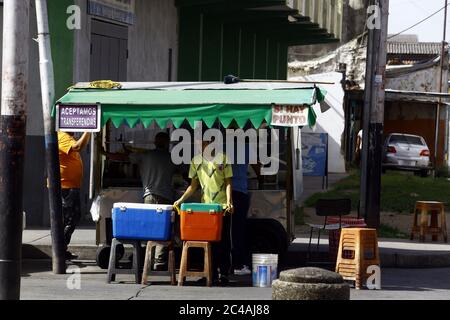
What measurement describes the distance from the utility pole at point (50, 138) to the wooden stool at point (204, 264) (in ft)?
5.62

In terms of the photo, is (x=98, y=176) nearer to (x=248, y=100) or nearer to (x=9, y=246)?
(x=248, y=100)

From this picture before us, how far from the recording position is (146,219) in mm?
13039

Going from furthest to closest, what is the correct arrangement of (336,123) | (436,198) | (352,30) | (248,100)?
(352,30) → (336,123) → (436,198) → (248,100)

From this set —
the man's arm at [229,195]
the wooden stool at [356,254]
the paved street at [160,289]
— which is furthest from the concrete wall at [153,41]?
the wooden stool at [356,254]

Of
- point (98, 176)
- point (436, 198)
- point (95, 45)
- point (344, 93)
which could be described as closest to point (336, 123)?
point (344, 93)

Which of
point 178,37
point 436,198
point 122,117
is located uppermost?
point 178,37

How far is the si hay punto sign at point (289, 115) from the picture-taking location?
12.8 metres

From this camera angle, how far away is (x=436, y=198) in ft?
93.4

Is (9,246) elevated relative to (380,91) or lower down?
lower down

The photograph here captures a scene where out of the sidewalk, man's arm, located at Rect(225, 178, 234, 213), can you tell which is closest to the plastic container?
man's arm, located at Rect(225, 178, 234, 213)

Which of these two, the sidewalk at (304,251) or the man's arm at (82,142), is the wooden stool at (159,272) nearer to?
the man's arm at (82,142)

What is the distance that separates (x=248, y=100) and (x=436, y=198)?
16.2 m

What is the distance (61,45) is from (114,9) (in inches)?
83.8

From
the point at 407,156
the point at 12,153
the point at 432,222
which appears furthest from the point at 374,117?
the point at 407,156
